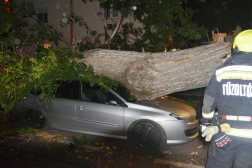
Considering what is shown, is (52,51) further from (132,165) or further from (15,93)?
(132,165)

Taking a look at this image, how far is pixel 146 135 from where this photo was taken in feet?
14.2

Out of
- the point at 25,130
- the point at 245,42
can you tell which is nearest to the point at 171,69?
the point at 245,42

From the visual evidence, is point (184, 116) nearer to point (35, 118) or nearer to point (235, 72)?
point (235, 72)

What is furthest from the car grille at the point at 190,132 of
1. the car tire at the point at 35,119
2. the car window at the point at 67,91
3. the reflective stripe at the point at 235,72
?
the car tire at the point at 35,119

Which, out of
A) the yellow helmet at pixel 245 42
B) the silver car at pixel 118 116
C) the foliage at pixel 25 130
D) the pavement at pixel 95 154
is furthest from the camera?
the foliage at pixel 25 130

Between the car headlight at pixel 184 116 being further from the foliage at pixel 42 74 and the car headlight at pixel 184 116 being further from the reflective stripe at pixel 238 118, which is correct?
the reflective stripe at pixel 238 118

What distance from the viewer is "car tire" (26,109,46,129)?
537 cm

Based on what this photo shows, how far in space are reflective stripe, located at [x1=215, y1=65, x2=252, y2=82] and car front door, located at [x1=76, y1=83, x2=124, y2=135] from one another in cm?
254

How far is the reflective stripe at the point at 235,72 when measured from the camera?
7.14 ft

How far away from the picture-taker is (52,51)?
14.9ft

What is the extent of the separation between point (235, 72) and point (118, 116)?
9.11 ft

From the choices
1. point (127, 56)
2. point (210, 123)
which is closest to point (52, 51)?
point (127, 56)

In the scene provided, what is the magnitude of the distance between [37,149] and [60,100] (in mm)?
1243

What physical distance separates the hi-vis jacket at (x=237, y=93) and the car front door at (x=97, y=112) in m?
2.49
